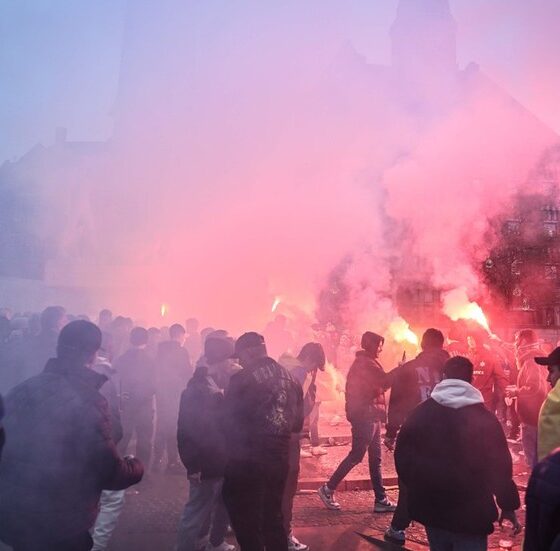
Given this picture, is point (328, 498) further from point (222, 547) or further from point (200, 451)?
point (200, 451)

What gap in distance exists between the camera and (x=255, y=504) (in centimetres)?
300

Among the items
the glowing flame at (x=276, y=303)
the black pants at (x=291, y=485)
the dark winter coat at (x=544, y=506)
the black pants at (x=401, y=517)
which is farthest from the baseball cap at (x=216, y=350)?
the glowing flame at (x=276, y=303)

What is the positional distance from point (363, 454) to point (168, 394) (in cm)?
241

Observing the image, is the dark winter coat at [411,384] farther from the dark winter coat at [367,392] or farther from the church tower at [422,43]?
the church tower at [422,43]

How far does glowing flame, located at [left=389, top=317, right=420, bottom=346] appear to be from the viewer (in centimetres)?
1049

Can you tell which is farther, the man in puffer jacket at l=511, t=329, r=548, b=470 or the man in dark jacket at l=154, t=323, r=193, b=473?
the man in dark jacket at l=154, t=323, r=193, b=473

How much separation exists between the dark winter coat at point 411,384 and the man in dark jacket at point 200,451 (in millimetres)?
1951

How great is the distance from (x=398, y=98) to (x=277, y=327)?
6854 millimetres

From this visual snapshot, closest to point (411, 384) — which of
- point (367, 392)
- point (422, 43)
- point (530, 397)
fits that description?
point (367, 392)

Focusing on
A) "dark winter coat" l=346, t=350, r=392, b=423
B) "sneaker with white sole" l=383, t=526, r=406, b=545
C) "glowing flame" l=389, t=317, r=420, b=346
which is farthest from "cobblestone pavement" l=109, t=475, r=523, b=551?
"glowing flame" l=389, t=317, r=420, b=346

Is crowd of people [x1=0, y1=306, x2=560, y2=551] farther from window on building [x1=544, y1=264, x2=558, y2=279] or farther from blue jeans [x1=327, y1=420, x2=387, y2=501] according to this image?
window on building [x1=544, y1=264, x2=558, y2=279]

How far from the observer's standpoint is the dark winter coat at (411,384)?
4688 mm

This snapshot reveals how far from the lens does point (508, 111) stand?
971cm

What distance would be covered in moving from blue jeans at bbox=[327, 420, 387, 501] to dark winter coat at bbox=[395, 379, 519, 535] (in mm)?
2072
